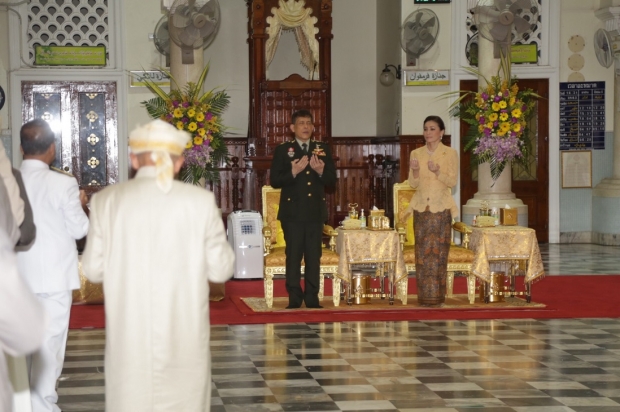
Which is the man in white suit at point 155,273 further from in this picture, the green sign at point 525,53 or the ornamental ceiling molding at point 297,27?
the green sign at point 525,53

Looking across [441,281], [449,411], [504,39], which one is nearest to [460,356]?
[449,411]

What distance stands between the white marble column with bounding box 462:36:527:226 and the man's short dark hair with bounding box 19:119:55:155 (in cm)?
892

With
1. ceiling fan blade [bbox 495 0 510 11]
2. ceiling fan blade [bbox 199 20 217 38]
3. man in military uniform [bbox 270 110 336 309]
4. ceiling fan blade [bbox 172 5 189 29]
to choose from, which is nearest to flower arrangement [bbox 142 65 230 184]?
ceiling fan blade [bbox 199 20 217 38]

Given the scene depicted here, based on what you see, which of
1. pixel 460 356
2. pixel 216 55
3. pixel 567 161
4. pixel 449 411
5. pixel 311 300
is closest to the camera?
pixel 449 411

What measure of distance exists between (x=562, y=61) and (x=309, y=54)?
143 inches

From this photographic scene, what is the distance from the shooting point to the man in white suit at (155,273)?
11.7ft

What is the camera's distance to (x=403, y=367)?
20.2 feet

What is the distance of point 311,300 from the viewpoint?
27.6 ft

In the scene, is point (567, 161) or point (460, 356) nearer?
point (460, 356)

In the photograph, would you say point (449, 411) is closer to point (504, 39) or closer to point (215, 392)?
point (215, 392)

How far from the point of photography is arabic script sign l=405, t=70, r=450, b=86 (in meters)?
14.2

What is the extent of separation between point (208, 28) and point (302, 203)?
303 cm

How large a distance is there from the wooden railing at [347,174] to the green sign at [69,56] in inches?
84.2

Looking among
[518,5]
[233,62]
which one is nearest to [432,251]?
[518,5]
